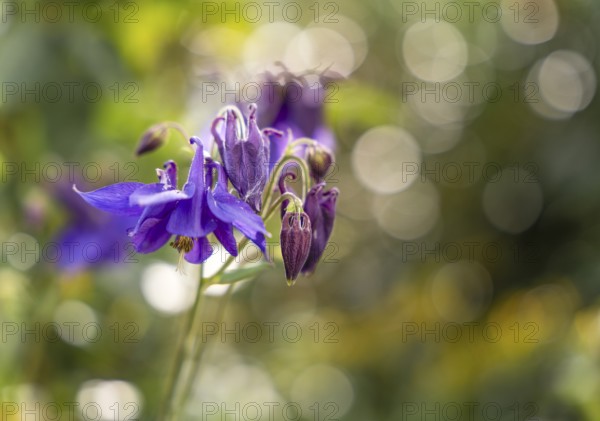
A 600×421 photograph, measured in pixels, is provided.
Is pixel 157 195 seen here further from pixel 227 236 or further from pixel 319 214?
pixel 319 214

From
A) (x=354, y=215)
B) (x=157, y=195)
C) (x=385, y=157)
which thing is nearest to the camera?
(x=157, y=195)

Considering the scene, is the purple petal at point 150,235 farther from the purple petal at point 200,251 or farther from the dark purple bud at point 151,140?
the dark purple bud at point 151,140

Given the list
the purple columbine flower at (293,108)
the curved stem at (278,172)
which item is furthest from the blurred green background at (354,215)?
the curved stem at (278,172)

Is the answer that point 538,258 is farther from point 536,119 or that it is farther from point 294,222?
point 294,222

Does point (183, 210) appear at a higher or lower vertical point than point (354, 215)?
higher

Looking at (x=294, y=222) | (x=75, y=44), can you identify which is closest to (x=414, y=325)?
(x=75, y=44)

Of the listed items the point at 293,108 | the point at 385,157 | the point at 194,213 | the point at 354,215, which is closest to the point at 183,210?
the point at 194,213
